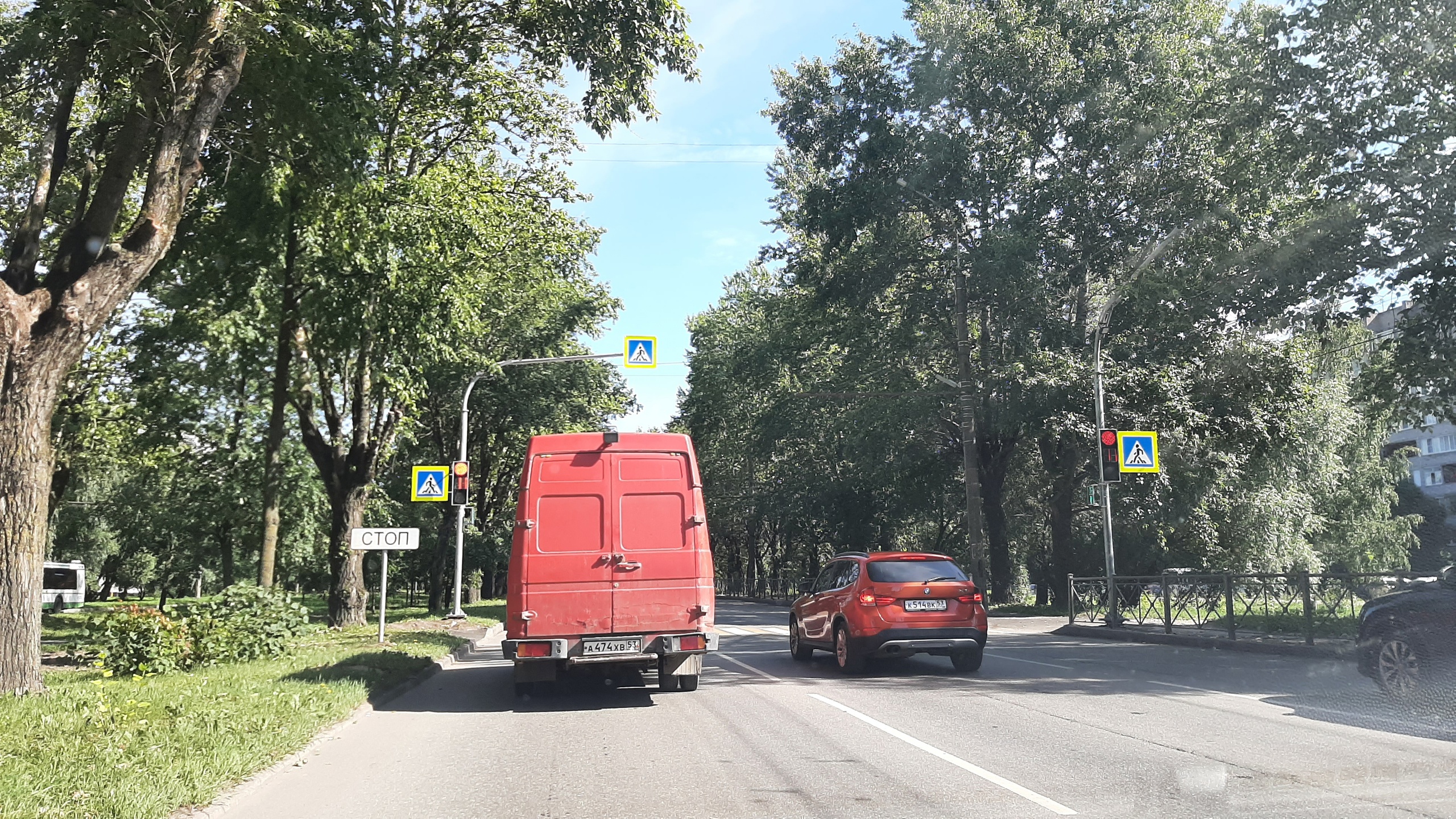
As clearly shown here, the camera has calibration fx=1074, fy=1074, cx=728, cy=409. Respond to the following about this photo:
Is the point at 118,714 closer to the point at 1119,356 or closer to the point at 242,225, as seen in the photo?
the point at 242,225

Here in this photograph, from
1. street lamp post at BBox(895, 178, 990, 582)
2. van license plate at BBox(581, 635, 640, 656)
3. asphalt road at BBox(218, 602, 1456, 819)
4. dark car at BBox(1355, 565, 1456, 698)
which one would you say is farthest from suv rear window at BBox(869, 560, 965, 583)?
street lamp post at BBox(895, 178, 990, 582)

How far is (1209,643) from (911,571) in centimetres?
700

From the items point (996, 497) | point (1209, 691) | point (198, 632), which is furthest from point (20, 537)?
point (996, 497)

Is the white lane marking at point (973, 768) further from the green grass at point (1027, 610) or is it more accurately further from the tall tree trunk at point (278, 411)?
the green grass at point (1027, 610)

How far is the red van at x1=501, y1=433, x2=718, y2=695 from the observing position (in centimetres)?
1109

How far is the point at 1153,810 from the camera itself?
19.9 ft

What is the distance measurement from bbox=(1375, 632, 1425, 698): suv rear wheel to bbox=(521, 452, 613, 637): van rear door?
7.64 m

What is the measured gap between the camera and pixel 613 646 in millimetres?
11133

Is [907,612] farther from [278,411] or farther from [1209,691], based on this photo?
[278,411]

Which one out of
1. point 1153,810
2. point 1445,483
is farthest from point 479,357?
point 1445,483

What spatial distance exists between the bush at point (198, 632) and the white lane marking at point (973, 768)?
26.5ft

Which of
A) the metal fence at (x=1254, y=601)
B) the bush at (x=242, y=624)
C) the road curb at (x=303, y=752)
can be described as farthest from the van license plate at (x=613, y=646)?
the metal fence at (x=1254, y=601)

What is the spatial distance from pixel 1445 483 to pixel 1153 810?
270 ft

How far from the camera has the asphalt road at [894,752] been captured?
6324 millimetres
